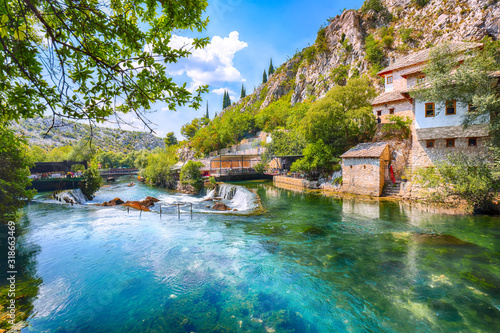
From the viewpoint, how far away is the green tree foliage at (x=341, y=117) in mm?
23031

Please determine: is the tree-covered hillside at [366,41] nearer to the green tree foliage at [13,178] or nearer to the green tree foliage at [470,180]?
the green tree foliage at [470,180]

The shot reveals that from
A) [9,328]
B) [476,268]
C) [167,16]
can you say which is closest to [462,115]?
[476,268]

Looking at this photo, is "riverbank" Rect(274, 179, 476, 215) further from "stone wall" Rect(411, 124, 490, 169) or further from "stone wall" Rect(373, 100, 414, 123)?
"stone wall" Rect(373, 100, 414, 123)

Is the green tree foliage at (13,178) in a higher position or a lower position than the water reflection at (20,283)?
higher

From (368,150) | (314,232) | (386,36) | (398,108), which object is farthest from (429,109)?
(386,36)

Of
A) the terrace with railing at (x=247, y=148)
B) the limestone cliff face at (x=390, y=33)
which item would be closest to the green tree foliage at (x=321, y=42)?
the limestone cliff face at (x=390, y=33)

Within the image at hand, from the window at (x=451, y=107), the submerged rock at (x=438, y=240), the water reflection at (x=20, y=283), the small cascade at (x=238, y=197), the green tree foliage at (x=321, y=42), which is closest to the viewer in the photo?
the water reflection at (x=20, y=283)

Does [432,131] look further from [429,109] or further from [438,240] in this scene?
[438,240]

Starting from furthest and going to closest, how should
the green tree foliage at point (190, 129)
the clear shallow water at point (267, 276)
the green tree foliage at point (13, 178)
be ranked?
the green tree foliage at point (190, 129)
the green tree foliage at point (13, 178)
the clear shallow water at point (267, 276)

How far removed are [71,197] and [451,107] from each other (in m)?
31.8

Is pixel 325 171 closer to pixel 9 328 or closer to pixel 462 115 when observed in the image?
pixel 462 115

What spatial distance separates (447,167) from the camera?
12711mm

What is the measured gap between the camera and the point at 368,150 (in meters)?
20.0

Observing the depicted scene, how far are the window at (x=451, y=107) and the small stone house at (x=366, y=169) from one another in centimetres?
512
